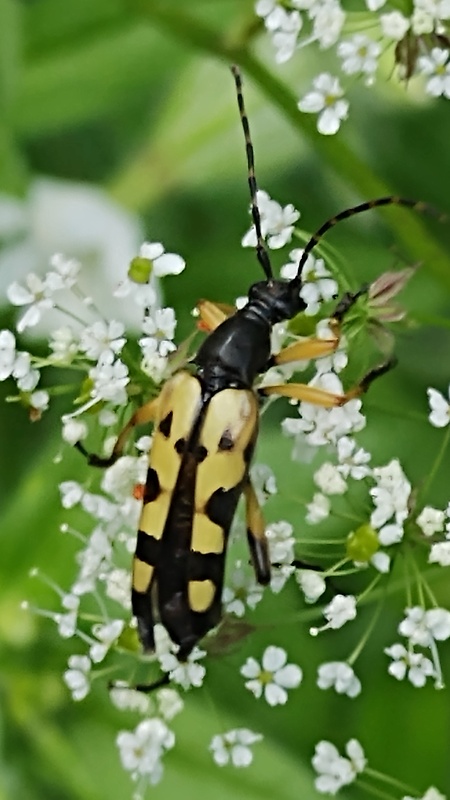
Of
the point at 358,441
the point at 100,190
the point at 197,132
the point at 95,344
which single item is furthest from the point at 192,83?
the point at 95,344

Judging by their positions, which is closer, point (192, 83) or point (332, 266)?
point (332, 266)

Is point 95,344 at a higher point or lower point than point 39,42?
lower

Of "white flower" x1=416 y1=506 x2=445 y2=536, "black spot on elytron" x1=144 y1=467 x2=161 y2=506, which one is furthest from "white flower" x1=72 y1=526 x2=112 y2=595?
"white flower" x1=416 y1=506 x2=445 y2=536

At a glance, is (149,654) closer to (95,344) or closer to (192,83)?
(95,344)

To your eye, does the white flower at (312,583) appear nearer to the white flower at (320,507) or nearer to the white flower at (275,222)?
the white flower at (320,507)

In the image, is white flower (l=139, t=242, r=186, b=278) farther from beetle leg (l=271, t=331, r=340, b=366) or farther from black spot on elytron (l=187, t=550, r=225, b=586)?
black spot on elytron (l=187, t=550, r=225, b=586)

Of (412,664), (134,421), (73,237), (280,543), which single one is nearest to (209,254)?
(73,237)

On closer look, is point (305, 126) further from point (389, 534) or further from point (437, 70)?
point (389, 534)
